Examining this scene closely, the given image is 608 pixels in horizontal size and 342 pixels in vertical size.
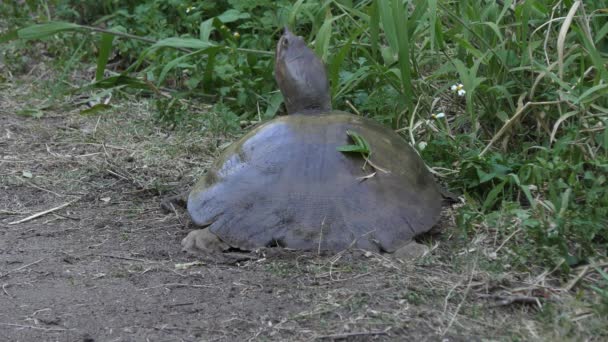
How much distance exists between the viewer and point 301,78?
3.57 meters

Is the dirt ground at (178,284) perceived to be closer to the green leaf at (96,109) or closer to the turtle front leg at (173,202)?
the turtle front leg at (173,202)

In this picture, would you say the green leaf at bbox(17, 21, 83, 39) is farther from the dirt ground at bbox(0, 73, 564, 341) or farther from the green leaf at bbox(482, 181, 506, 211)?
the green leaf at bbox(482, 181, 506, 211)

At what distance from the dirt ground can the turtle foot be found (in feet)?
0.13

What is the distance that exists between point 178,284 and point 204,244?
0.31 m

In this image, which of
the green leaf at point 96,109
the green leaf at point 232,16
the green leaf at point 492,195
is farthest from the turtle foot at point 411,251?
the green leaf at point 96,109

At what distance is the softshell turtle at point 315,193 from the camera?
10.1 ft

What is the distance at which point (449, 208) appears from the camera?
345 centimetres

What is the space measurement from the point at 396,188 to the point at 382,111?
1030 mm

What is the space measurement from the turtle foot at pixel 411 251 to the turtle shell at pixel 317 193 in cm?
2

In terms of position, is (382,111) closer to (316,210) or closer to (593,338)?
(316,210)

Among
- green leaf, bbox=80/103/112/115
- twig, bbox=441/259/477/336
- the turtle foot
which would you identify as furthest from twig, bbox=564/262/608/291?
green leaf, bbox=80/103/112/115

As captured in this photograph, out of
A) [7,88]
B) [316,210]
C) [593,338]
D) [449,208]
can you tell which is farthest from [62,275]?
[7,88]

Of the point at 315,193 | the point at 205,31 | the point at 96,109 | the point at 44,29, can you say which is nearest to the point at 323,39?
the point at 205,31

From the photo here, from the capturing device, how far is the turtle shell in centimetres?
307
